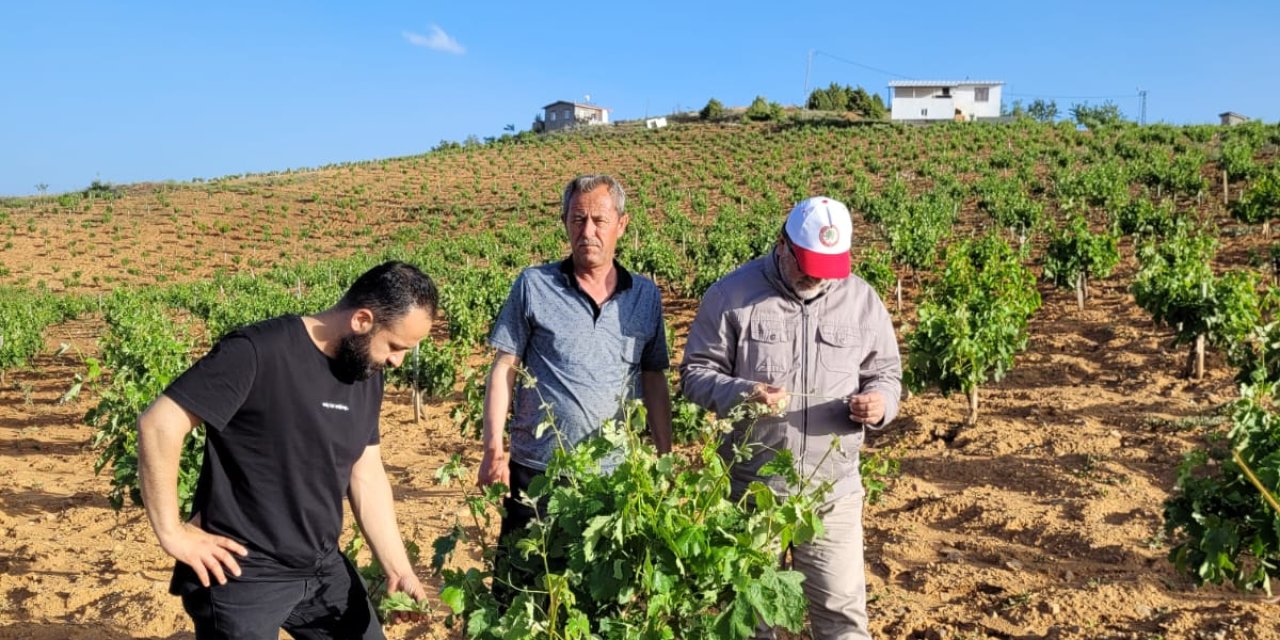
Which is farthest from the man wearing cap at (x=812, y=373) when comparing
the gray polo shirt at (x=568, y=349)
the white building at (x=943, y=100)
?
the white building at (x=943, y=100)

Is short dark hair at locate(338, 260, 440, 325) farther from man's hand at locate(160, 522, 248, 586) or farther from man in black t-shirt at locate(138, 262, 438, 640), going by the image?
man's hand at locate(160, 522, 248, 586)

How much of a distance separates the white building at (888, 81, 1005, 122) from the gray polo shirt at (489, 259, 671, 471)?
190 feet

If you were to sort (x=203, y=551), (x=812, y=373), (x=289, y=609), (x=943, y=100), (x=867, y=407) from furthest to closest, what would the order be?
1. (x=943, y=100)
2. (x=812, y=373)
3. (x=867, y=407)
4. (x=289, y=609)
5. (x=203, y=551)

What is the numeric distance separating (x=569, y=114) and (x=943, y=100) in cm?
3441

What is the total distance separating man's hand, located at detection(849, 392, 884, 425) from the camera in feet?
9.16

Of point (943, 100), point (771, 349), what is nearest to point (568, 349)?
point (771, 349)

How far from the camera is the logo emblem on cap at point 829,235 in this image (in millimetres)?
2823

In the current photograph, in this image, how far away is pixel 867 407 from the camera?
279cm

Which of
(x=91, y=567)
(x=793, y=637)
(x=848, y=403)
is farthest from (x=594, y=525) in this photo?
(x=91, y=567)

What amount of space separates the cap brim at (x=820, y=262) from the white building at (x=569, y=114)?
75.5 metres

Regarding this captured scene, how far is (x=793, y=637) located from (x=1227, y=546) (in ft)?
6.51

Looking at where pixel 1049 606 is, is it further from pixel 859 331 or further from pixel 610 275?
pixel 610 275

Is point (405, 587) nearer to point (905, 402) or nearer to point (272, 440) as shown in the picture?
point (272, 440)

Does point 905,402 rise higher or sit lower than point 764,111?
lower
